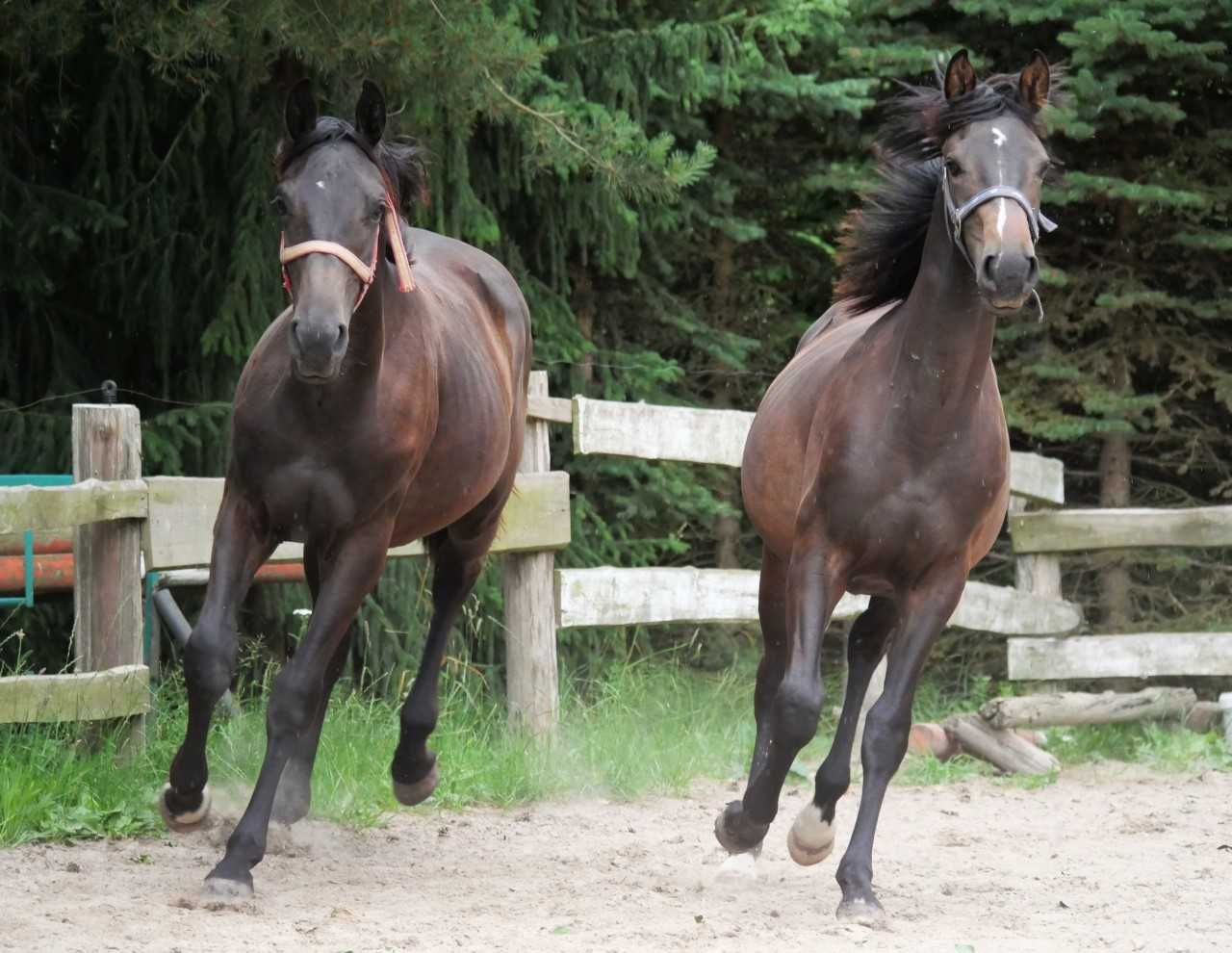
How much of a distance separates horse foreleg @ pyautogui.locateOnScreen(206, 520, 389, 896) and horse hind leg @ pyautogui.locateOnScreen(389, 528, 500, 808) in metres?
1.06

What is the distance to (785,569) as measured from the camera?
5.88 metres

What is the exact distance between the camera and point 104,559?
5852 mm

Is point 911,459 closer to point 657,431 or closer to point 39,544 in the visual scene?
point 657,431

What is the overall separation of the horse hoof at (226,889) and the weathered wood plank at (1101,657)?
5423 mm

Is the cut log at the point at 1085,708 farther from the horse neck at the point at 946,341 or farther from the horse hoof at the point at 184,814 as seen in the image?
the horse hoof at the point at 184,814

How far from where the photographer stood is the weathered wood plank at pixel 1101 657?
8773 millimetres

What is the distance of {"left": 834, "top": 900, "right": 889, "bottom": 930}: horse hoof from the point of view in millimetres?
4523

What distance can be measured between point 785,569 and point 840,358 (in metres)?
0.93

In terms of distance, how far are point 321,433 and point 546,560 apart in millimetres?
2801

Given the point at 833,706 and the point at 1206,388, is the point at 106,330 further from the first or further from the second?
the point at 1206,388

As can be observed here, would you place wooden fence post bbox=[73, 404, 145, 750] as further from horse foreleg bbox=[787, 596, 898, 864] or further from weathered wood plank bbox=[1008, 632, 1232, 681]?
weathered wood plank bbox=[1008, 632, 1232, 681]

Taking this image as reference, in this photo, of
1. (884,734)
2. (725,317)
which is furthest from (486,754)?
(725,317)

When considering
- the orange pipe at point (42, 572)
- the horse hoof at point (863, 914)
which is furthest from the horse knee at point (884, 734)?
the orange pipe at point (42, 572)

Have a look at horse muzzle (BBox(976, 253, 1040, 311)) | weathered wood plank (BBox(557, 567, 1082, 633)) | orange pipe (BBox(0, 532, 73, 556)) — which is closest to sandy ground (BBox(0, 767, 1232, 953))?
weathered wood plank (BBox(557, 567, 1082, 633))
